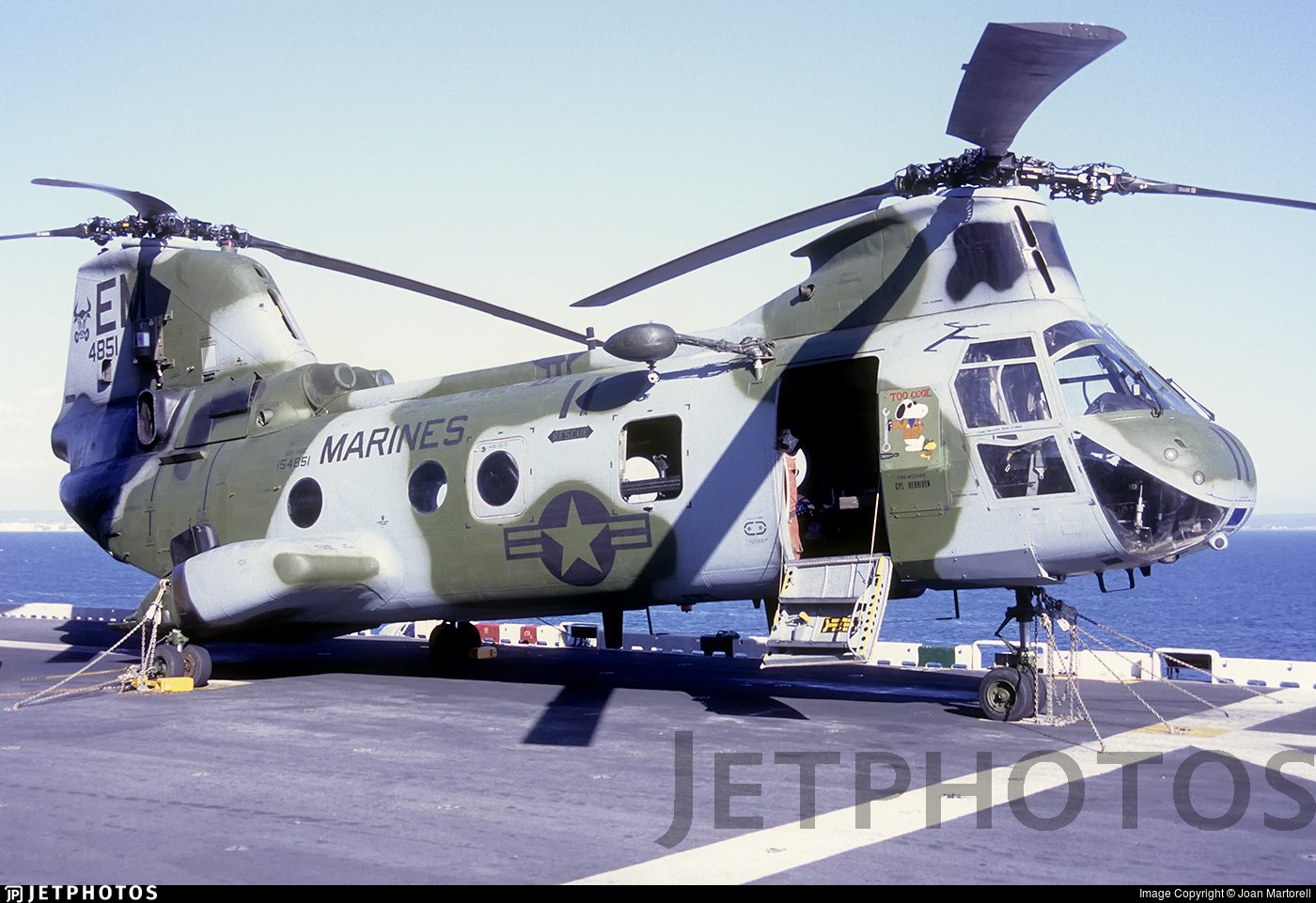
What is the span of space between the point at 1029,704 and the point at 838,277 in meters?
5.13

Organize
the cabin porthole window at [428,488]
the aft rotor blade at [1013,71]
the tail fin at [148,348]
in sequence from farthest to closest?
1. the tail fin at [148,348]
2. the cabin porthole window at [428,488]
3. the aft rotor blade at [1013,71]

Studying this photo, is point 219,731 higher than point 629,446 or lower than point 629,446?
lower

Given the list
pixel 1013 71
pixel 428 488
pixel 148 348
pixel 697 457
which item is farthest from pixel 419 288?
pixel 1013 71

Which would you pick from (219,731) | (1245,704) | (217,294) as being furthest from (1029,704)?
(217,294)

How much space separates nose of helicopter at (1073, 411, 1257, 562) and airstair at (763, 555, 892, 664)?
232 cm

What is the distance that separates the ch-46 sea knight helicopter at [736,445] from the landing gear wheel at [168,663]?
0.11ft

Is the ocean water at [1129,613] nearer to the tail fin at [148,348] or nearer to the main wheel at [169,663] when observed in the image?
the tail fin at [148,348]

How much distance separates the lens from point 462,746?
34.7 feet

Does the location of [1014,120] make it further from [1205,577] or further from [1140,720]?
[1205,577]

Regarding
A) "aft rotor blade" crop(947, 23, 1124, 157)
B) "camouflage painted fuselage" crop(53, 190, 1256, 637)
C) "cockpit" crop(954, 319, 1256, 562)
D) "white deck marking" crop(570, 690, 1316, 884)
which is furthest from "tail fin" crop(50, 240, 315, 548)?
"white deck marking" crop(570, 690, 1316, 884)

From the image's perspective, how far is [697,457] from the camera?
1291 cm

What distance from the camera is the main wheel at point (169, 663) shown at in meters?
14.9

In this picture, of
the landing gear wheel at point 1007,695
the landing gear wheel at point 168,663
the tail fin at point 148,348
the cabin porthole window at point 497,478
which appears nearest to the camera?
the landing gear wheel at point 1007,695

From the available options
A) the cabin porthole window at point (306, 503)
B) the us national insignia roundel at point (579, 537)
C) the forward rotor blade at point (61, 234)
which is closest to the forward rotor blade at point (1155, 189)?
the us national insignia roundel at point (579, 537)
